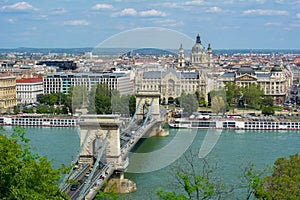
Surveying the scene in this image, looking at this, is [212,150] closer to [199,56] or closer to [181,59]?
[181,59]

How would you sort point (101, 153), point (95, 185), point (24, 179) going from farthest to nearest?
point (101, 153) < point (95, 185) < point (24, 179)

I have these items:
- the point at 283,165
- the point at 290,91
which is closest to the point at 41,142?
the point at 283,165

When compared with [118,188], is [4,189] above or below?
above

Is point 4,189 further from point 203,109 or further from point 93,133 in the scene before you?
point 203,109

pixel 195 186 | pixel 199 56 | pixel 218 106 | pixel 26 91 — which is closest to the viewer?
pixel 195 186

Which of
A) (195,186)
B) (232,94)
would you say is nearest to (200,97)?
(232,94)

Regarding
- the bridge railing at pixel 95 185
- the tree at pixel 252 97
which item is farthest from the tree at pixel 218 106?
the bridge railing at pixel 95 185
